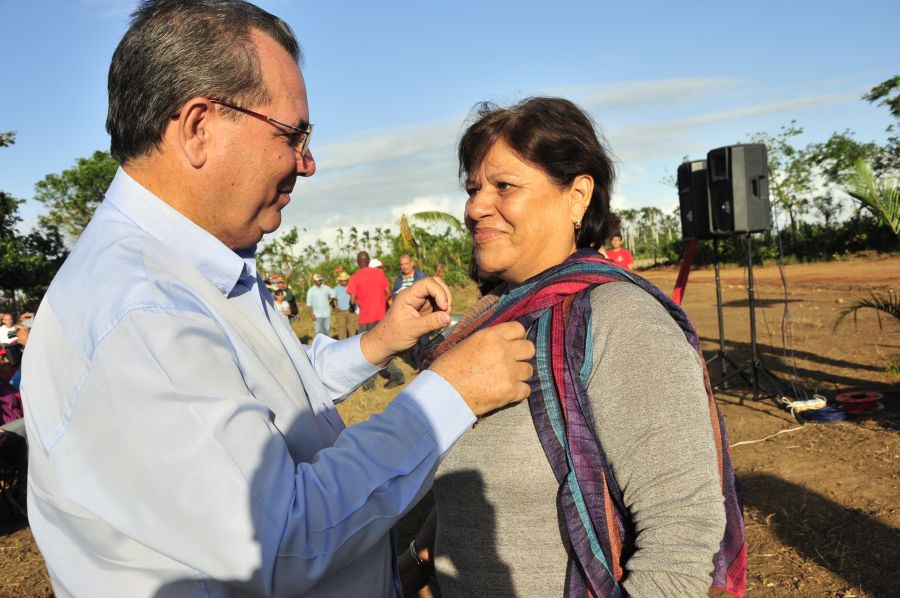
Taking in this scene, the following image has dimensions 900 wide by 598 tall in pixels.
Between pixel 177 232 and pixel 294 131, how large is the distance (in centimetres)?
35

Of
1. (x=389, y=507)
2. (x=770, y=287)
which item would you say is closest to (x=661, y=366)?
(x=389, y=507)

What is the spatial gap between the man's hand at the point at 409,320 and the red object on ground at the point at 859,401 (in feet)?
20.2

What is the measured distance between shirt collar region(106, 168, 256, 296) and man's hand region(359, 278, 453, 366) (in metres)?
0.70

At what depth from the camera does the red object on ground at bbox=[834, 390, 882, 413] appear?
21.5ft

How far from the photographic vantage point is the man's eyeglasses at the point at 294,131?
137cm

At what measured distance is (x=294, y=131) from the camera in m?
1.50

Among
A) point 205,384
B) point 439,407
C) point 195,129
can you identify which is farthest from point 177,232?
point 439,407

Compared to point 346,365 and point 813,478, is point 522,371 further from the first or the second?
point 813,478

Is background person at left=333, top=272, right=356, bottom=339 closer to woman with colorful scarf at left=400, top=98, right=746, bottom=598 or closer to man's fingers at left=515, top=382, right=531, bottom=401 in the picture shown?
woman with colorful scarf at left=400, top=98, right=746, bottom=598

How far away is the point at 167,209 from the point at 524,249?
1.04 metres

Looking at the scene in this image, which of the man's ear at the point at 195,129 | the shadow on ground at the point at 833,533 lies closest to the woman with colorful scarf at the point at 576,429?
the man's ear at the point at 195,129

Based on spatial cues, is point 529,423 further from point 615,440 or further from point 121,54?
point 121,54

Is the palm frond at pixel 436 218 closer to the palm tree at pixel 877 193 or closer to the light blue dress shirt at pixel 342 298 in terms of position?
the light blue dress shirt at pixel 342 298

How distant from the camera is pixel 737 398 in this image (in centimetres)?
763
